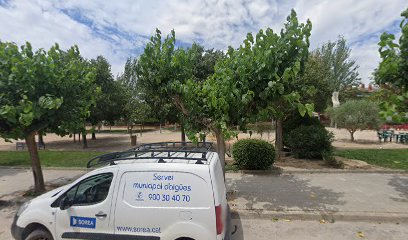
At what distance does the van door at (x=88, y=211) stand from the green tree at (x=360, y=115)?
69.7 ft

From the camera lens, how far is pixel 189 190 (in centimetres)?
342

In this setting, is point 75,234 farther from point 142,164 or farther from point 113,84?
point 113,84

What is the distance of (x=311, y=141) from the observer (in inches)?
424

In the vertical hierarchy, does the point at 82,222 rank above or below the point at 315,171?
above

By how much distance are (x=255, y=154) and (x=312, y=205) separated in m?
3.24

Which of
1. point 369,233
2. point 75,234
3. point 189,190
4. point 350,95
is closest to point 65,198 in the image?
point 75,234

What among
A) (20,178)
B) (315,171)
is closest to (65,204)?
(20,178)

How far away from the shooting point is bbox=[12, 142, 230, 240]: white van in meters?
3.38

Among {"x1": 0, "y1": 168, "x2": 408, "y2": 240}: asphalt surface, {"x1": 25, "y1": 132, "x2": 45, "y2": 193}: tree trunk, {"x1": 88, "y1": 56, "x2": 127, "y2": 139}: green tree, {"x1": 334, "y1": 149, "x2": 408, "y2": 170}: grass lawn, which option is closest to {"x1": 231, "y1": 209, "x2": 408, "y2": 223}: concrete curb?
{"x1": 0, "y1": 168, "x2": 408, "y2": 240}: asphalt surface

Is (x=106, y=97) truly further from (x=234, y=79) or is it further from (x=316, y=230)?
(x=316, y=230)

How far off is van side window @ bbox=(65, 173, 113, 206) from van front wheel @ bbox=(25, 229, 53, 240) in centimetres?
70

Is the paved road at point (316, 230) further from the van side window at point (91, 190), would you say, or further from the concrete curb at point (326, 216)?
the van side window at point (91, 190)

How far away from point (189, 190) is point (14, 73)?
210 inches

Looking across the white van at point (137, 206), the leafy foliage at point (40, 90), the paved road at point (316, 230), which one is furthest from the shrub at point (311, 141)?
the leafy foliage at point (40, 90)
